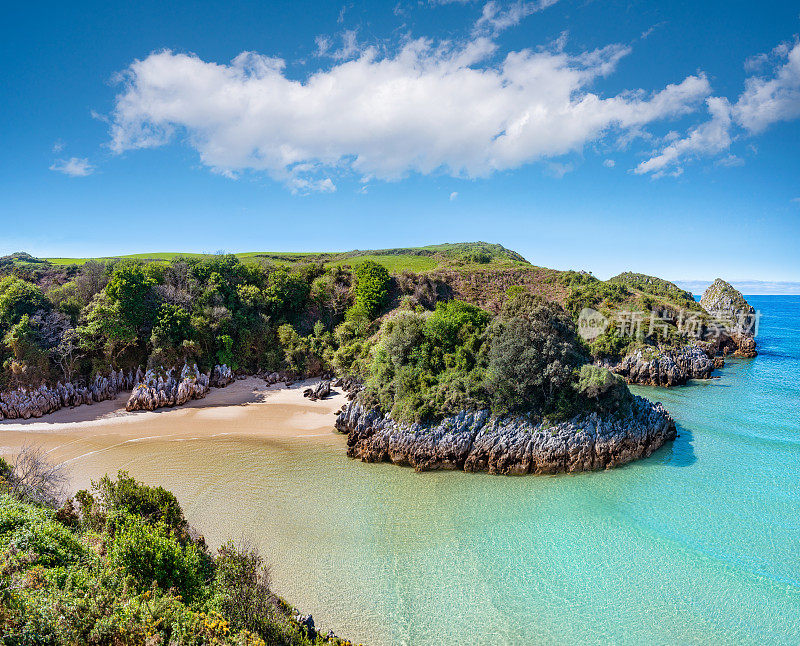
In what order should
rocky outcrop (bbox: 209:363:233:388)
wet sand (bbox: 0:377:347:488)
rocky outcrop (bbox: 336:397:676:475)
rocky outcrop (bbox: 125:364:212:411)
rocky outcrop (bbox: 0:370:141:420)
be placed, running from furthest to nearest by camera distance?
rocky outcrop (bbox: 209:363:233:388)
rocky outcrop (bbox: 125:364:212:411)
rocky outcrop (bbox: 0:370:141:420)
wet sand (bbox: 0:377:347:488)
rocky outcrop (bbox: 336:397:676:475)

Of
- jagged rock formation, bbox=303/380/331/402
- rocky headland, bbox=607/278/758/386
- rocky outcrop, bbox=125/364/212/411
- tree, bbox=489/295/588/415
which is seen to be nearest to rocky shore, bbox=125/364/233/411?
rocky outcrop, bbox=125/364/212/411

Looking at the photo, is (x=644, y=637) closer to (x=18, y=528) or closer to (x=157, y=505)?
(x=157, y=505)

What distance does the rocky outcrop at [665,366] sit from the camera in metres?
35.8

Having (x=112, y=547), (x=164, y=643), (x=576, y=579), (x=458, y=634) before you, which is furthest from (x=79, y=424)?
(x=576, y=579)

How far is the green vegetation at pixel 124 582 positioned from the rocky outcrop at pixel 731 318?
61933mm

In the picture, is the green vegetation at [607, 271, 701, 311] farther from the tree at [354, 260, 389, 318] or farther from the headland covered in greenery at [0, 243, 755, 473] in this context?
the tree at [354, 260, 389, 318]

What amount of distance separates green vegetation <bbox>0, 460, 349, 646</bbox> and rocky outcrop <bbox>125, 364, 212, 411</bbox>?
14711 millimetres

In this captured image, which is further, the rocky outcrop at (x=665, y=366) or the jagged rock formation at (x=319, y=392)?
the rocky outcrop at (x=665, y=366)

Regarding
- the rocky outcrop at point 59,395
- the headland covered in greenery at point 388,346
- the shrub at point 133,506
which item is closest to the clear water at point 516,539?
the headland covered in greenery at point 388,346

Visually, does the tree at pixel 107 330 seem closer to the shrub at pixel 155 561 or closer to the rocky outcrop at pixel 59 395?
the rocky outcrop at pixel 59 395

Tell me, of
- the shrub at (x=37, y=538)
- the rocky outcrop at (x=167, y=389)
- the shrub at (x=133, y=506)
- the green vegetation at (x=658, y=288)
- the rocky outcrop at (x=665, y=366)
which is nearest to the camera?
the shrub at (x=37, y=538)

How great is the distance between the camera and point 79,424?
913 inches

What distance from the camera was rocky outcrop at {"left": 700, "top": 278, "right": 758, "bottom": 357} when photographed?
165 feet

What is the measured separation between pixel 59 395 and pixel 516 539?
29.2m
